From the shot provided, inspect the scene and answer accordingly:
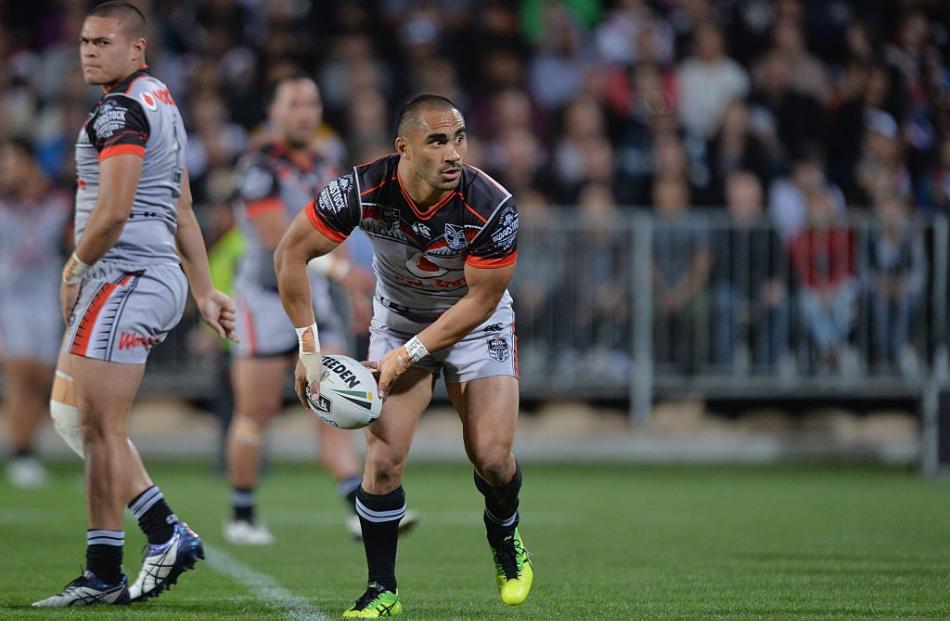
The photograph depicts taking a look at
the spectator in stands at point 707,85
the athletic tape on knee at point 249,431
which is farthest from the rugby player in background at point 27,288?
the spectator in stands at point 707,85

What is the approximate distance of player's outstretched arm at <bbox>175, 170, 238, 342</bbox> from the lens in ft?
22.1

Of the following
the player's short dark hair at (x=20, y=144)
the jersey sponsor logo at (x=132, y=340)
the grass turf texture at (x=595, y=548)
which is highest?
the player's short dark hair at (x=20, y=144)

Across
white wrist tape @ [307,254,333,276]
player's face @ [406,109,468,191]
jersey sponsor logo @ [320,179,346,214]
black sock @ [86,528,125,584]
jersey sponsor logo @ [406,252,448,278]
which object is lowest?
black sock @ [86,528,125,584]

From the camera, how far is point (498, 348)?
6.56m

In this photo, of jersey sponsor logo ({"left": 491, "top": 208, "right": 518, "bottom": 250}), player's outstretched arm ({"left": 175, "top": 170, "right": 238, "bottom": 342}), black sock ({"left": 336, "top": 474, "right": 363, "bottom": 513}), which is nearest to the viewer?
jersey sponsor logo ({"left": 491, "top": 208, "right": 518, "bottom": 250})

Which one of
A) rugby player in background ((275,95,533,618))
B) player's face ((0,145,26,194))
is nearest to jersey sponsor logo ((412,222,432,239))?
rugby player in background ((275,95,533,618))

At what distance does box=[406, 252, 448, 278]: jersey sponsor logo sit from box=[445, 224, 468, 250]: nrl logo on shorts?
0.53ft

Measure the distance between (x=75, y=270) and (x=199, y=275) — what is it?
0.67 m

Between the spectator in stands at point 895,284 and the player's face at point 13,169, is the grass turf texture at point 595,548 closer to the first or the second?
the spectator in stands at point 895,284

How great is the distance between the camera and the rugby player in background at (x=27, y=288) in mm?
13859

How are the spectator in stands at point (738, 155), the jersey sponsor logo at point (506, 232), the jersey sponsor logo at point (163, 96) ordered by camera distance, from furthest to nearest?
the spectator in stands at point (738, 155) < the jersey sponsor logo at point (163, 96) < the jersey sponsor logo at point (506, 232)

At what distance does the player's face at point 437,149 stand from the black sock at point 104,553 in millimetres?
1955

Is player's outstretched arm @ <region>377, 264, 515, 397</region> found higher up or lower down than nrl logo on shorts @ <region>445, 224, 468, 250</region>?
lower down

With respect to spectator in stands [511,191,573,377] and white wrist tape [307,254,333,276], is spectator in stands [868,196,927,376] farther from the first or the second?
white wrist tape [307,254,333,276]
